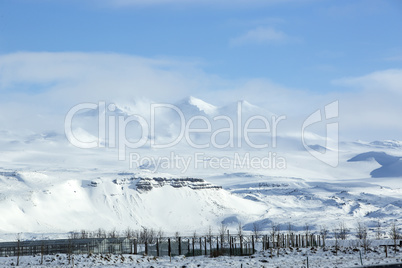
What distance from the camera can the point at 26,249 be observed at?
84.9 metres

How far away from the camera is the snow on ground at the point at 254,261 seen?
4653 cm

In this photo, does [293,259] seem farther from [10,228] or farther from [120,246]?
[10,228]

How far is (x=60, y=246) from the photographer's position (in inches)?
3442

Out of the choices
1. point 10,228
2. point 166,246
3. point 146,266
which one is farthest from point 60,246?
point 10,228

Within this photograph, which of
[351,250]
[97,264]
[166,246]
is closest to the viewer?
[97,264]

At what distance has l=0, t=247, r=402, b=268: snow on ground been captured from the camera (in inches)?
1832

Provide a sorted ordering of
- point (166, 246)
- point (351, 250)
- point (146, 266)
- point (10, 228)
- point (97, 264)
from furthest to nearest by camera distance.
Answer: point (10, 228) < point (166, 246) < point (351, 250) < point (97, 264) < point (146, 266)

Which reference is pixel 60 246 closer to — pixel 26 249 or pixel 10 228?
pixel 26 249

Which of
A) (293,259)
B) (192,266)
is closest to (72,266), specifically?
(192,266)

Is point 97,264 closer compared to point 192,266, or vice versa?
point 192,266

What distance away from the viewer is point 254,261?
164 feet

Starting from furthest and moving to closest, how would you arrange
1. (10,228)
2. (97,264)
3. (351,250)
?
(10,228)
(351,250)
(97,264)

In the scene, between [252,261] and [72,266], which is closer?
[72,266]

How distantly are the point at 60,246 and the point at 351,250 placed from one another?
44.3 meters
